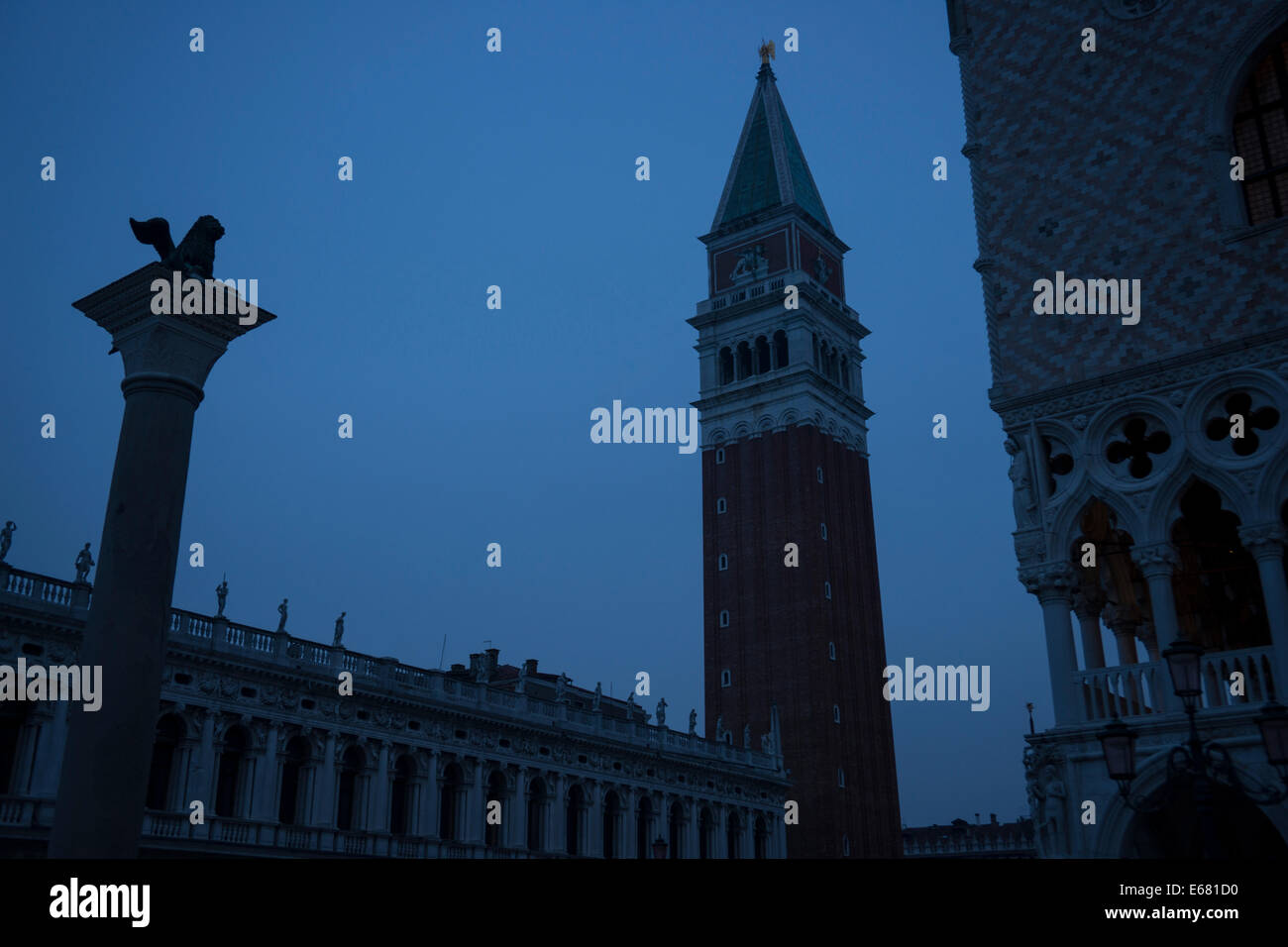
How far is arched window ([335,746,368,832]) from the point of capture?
112ft

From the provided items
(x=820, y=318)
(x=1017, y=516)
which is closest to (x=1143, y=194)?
(x=1017, y=516)

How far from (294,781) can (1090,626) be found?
23.4 m

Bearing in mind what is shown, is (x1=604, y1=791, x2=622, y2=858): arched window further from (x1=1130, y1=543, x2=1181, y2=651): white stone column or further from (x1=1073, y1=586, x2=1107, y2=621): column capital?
(x1=1130, y1=543, x2=1181, y2=651): white stone column

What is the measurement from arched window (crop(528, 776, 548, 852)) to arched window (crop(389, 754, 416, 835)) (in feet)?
19.8

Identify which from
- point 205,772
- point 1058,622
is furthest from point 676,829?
point 1058,622

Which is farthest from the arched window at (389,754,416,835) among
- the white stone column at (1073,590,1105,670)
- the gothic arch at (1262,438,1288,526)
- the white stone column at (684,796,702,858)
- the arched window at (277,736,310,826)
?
the gothic arch at (1262,438,1288,526)

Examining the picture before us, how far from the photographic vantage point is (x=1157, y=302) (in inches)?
704

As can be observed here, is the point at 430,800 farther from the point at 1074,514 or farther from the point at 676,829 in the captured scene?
the point at 1074,514

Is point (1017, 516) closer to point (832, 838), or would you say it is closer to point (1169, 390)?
point (1169, 390)

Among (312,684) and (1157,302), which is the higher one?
(1157,302)

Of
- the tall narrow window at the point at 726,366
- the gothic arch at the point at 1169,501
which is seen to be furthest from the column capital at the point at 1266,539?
the tall narrow window at the point at 726,366

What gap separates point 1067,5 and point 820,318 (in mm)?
53424
